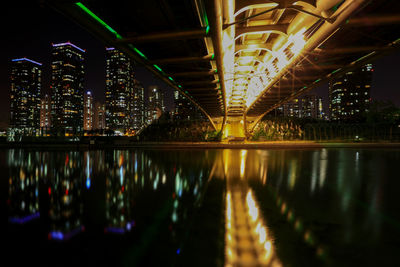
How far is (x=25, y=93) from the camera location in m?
178

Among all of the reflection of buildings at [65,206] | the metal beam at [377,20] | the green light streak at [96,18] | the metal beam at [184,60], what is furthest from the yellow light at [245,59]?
the reflection of buildings at [65,206]

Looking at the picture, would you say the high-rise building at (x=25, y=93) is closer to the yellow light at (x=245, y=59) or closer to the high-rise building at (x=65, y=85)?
the high-rise building at (x=65, y=85)

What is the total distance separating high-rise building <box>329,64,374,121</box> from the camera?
125062mm

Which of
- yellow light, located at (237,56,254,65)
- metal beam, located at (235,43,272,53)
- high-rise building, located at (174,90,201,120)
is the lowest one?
metal beam, located at (235,43,272,53)

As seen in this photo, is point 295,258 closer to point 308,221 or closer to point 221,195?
point 308,221

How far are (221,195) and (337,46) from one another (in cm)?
884

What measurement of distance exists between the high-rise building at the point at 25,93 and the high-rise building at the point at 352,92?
23842 cm

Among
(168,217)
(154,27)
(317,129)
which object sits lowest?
(168,217)

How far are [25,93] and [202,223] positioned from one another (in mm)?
237277

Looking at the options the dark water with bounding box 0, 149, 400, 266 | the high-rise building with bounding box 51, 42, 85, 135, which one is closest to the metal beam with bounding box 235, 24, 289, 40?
the dark water with bounding box 0, 149, 400, 266

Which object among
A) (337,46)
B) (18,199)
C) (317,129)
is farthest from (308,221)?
(317,129)

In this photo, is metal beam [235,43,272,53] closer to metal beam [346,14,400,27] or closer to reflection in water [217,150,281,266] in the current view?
metal beam [346,14,400,27]

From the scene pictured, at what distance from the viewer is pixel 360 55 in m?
10.3

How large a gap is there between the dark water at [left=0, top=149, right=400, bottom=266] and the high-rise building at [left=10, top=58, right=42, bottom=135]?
213 meters
